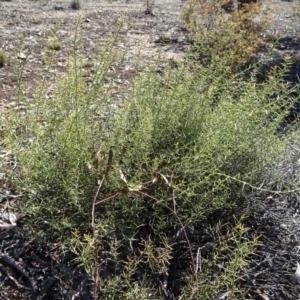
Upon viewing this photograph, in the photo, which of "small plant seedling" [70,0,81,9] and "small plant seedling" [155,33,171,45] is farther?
"small plant seedling" [70,0,81,9]

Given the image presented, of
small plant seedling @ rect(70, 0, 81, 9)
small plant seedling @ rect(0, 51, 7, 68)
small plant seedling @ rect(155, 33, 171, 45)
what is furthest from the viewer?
small plant seedling @ rect(70, 0, 81, 9)

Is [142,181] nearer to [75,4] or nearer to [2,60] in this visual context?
[2,60]

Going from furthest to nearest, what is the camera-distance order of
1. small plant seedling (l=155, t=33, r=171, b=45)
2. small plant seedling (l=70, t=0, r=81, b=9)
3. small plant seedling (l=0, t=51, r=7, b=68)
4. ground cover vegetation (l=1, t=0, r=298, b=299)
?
small plant seedling (l=70, t=0, r=81, b=9), small plant seedling (l=0, t=51, r=7, b=68), small plant seedling (l=155, t=33, r=171, b=45), ground cover vegetation (l=1, t=0, r=298, b=299)

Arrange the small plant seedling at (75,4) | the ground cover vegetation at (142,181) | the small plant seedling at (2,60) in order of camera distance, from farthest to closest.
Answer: the small plant seedling at (75,4) < the small plant seedling at (2,60) < the ground cover vegetation at (142,181)

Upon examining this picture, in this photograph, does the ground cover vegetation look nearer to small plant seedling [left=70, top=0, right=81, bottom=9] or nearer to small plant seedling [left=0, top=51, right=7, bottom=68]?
small plant seedling [left=0, top=51, right=7, bottom=68]

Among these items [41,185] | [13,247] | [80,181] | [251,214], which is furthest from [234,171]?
[13,247]

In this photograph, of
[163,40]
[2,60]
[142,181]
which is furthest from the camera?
[2,60]

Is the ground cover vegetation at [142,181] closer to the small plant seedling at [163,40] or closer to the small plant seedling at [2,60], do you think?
the small plant seedling at [163,40]

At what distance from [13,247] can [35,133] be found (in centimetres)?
50

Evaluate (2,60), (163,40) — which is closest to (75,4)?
(2,60)

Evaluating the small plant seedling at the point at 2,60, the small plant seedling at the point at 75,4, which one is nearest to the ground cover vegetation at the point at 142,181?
the small plant seedling at the point at 2,60

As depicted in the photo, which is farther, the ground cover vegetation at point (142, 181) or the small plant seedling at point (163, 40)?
the small plant seedling at point (163, 40)

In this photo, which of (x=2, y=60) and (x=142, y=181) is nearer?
(x=142, y=181)

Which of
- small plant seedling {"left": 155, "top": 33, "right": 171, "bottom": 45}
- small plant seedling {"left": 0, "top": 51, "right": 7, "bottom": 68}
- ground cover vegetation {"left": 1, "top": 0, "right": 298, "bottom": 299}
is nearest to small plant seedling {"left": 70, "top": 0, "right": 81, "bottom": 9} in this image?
small plant seedling {"left": 155, "top": 33, "right": 171, "bottom": 45}
